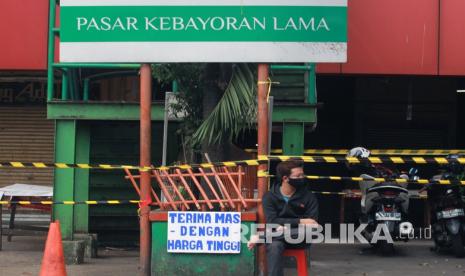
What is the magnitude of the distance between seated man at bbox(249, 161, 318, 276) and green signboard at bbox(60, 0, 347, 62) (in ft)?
4.11

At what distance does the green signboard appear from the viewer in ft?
24.8

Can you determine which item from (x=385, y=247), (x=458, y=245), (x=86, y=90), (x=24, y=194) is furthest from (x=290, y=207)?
(x=24, y=194)

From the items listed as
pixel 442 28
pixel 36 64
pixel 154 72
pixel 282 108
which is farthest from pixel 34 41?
pixel 442 28

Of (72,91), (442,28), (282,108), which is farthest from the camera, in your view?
(442,28)

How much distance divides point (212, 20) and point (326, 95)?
7522 millimetres

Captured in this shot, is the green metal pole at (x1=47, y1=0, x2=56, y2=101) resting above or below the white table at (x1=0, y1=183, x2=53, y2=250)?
above

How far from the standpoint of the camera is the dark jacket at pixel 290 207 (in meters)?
7.16

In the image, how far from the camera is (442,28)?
38.6ft

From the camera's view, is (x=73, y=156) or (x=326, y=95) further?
(x=326, y=95)

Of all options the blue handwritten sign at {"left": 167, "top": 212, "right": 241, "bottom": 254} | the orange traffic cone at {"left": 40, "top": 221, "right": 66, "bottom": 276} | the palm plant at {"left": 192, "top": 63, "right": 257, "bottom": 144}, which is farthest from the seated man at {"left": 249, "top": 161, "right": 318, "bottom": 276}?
the orange traffic cone at {"left": 40, "top": 221, "right": 66, "bottom": 276}

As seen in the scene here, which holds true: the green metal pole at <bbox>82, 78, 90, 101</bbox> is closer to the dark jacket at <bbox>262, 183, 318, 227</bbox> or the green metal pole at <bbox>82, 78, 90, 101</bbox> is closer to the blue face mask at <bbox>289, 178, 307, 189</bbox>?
the dark jacket at <bbox>262, 183, 318, 227</bbox>

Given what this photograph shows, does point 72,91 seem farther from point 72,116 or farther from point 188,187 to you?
point 188,187

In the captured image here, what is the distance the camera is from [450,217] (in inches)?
385

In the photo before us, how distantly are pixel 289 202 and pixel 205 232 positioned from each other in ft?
3.42
